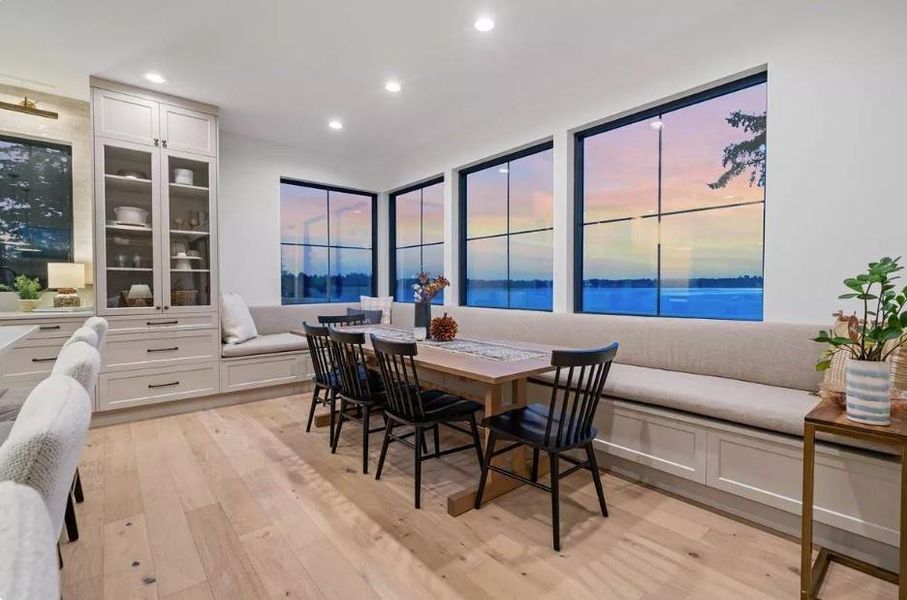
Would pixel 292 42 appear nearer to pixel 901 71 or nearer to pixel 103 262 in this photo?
pixel 103 262

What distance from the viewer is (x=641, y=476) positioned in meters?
2.47

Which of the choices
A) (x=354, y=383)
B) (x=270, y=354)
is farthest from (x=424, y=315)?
(x=270, y=354)

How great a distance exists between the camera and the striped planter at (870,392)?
4.71ft

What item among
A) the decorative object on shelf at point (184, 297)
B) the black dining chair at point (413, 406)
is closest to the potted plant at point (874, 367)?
the black dining chair at point (413, 406)

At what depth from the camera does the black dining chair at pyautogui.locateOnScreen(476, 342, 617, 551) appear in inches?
72.1

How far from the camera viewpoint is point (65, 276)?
3.48 meters

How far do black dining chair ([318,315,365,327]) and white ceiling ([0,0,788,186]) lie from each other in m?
1.97

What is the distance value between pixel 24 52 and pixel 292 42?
1.91 m

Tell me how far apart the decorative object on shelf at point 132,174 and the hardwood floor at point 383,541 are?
2314 millimetres

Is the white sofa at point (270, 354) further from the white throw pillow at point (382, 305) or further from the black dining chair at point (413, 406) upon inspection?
the black dining chair at point (413, 406)

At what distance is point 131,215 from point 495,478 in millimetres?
3669

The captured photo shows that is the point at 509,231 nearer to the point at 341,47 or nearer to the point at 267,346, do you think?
the point at 341,47

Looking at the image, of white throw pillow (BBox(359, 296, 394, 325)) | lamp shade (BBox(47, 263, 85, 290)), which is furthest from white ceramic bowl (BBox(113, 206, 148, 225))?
white throw pillow (BBox(359, 296, 394, 325))

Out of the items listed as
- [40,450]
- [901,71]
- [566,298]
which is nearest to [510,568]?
[40,450]
